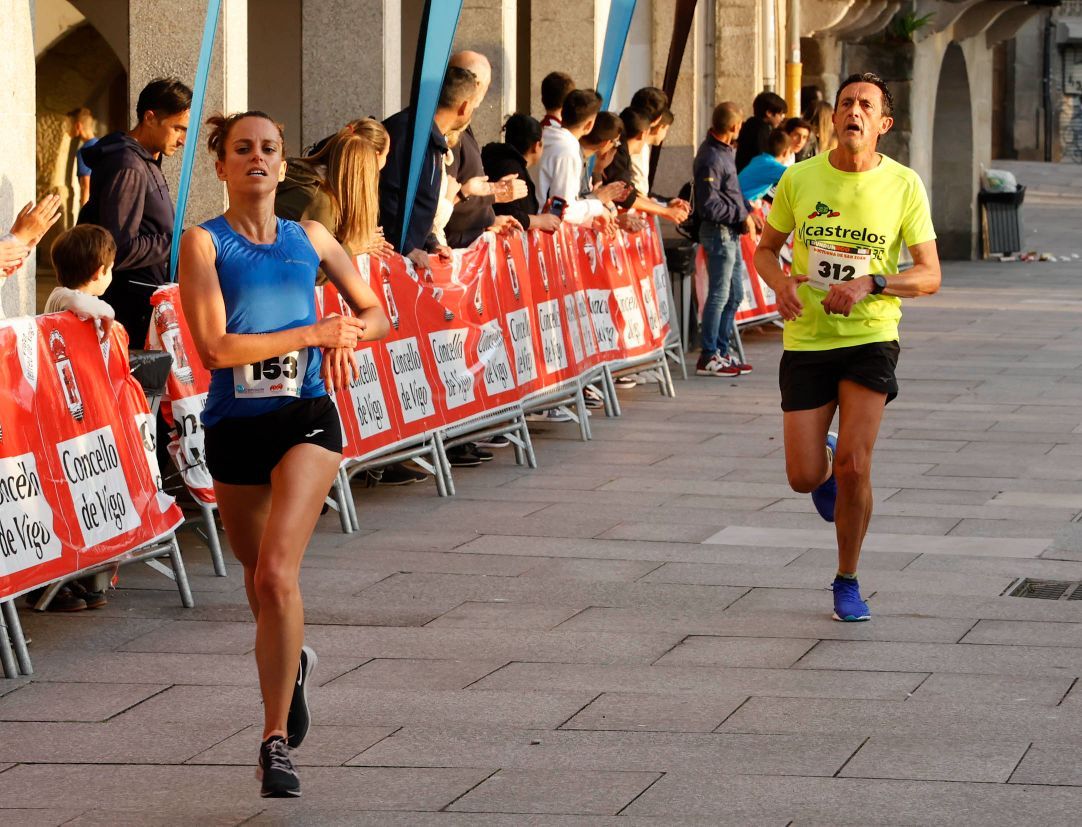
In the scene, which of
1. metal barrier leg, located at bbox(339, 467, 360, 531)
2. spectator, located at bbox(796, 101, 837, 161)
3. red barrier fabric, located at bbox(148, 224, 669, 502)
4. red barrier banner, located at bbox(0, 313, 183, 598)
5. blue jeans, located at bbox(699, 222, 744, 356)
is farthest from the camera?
blue jeans, located at bbox(699, 222, 744, 356)

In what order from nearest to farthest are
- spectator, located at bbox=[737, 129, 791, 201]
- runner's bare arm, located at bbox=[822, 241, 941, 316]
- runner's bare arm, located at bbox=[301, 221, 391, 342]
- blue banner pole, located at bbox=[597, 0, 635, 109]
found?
runner's bare arm, located at bbox=[301, 221, 391, 342] → runner's bare arm, located at bbox=[822, 241, 941, 316] → blue banner pole, located at bbox=[597, 0, 635, 109] → spectator, located at bbox=[737, 129, 791, 201]

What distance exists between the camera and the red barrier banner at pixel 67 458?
6.61m

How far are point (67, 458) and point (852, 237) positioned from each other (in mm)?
2794

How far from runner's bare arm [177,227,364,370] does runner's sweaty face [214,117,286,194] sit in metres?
0.18

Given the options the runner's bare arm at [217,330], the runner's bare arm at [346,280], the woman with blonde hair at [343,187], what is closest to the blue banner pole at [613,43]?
the woman with blonde hair at [343,187]

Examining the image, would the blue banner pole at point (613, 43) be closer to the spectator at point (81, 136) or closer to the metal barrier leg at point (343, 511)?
the spectator at point (81, 136)

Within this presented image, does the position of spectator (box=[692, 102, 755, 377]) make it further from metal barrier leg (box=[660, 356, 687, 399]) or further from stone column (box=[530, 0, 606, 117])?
stone column (box=[530, 0, 606, 117])

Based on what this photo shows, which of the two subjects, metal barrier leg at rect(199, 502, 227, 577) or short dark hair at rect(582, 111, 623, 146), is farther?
short dark hair at rect(582, 111, 623, 146)

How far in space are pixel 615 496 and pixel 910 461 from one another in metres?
2.00

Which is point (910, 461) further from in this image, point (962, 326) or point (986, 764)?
point (962, 326)

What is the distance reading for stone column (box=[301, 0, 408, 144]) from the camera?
14.0 meters

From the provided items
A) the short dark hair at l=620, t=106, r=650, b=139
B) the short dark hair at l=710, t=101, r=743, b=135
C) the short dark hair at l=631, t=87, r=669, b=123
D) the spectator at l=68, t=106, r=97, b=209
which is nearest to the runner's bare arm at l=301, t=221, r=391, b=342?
the short dark hair at l=620, t=106, r=650, b=139

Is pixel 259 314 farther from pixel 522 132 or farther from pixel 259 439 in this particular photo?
pixel 522 132

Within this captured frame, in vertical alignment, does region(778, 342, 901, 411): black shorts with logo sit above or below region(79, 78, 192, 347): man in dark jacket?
below
